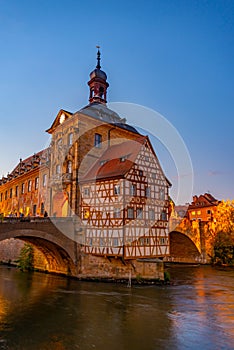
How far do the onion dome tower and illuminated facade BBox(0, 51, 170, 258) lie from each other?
38.6 inches

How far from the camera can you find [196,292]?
19609mm

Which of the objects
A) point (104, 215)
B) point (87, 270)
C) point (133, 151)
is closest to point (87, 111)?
point (133, 151)

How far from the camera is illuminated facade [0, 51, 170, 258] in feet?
70.4

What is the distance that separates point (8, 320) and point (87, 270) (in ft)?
31.9

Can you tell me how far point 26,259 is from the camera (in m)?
27.2

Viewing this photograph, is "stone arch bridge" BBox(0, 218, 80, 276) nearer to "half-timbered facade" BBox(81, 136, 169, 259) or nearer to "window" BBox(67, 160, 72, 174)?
"half-timbered facade" BBox(81, 136, 169, 259)

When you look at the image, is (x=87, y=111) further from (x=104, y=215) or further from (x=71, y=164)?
(x=104, y=215)

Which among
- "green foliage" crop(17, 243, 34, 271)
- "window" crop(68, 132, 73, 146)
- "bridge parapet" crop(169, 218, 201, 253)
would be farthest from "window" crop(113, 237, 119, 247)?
"bridge parapet" crop(169, 218, 201, 253)

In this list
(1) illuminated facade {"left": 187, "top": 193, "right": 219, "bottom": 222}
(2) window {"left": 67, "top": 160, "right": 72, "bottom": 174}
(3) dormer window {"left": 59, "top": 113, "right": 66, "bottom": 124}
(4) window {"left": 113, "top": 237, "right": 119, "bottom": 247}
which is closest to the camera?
(4) window {"left": 113, "top": 237, "right": 119, "bottom": 247}

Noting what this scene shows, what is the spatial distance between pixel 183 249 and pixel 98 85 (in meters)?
22.9

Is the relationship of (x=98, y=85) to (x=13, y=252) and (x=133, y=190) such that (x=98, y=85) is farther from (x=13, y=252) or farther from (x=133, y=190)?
(x=13, y=252)

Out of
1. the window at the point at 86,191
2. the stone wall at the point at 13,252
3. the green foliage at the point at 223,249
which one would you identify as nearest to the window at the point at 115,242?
the window at the point at 86,191

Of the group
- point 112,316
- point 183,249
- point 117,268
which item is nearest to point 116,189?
point 117,268

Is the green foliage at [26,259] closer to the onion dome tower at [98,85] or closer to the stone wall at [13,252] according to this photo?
the stone wall at [13,252]
